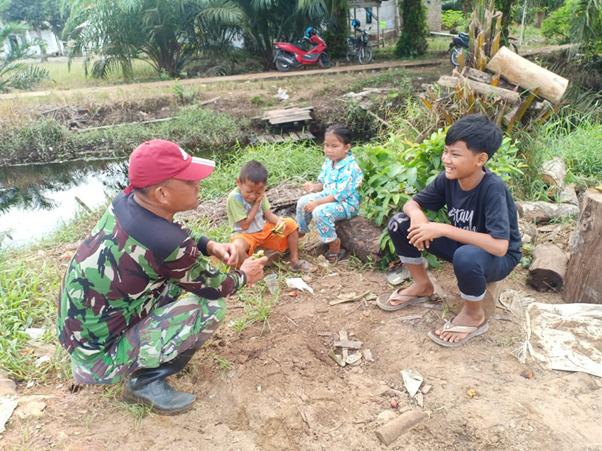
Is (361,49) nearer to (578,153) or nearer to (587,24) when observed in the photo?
(587,24)

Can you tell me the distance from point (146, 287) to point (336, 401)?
3.72 ft

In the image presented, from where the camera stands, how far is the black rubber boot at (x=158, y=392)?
7.37 ft

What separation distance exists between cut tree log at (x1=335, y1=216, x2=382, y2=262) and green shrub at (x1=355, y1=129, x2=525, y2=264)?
0.07m

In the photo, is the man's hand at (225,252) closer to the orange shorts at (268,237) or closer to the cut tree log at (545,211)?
the orange shorts at (268,237)

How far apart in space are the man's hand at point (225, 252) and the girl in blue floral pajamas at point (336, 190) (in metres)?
1.38

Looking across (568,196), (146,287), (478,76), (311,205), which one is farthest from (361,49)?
(146,287)

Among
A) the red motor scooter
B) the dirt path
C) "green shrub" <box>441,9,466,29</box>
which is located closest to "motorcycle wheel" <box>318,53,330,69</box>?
the red motor scooter

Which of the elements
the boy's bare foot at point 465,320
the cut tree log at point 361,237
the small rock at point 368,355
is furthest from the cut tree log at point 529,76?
the small rock at point 368,355

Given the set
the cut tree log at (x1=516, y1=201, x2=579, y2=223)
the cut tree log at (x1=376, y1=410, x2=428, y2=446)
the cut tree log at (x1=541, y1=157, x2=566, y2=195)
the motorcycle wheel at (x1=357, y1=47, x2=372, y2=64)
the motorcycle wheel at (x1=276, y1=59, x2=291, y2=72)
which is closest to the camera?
the cut tree log at (x1=376, y1=410, x2=428, y2=446)

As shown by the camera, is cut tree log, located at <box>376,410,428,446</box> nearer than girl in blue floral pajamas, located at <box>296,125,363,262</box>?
Yes

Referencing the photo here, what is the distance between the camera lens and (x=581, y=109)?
716 centimetres

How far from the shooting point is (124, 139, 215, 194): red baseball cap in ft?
6.16

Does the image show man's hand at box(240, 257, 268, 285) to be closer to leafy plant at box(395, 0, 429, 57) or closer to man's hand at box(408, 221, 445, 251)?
man's hand at box(408, 221, 445, 251)

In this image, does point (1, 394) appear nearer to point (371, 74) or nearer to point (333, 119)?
point (333, 119)
